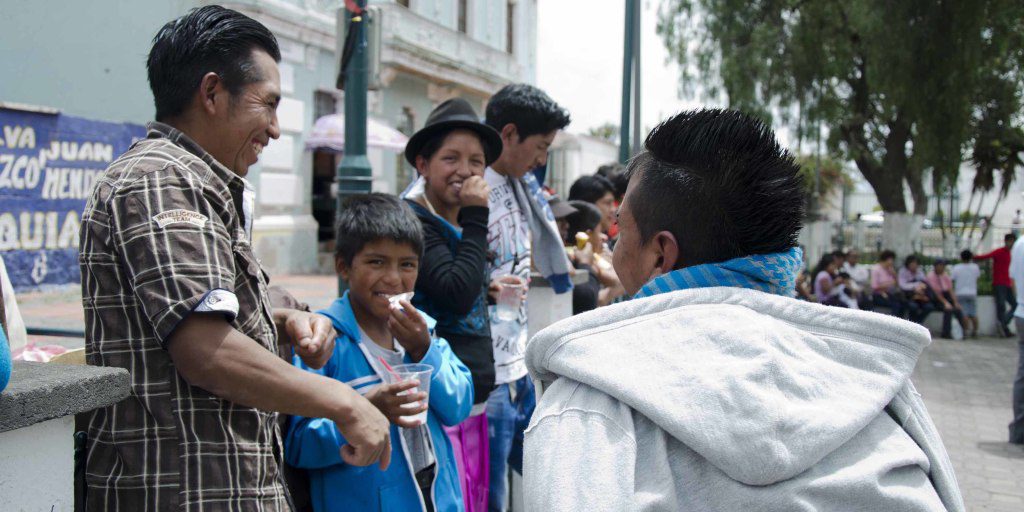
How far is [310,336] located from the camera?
225 cm

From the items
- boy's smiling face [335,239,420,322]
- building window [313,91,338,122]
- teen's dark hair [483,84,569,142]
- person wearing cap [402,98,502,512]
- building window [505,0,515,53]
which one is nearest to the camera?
boy's smiling face [335,239,420,322]

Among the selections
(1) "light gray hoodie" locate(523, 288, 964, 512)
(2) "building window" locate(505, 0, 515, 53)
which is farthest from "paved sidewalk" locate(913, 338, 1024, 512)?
(2) "building window" locate(505, 0, 515, 53)

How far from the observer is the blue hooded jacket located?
2.46 metres

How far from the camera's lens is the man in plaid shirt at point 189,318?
1696 millimetres

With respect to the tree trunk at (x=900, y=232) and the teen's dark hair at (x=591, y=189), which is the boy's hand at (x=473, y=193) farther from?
the tree trunk at (x=900, y=232)

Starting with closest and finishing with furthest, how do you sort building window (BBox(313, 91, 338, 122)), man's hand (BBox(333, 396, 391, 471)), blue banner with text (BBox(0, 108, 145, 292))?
man's hand (BBox(333, 396, 391, 471))
blue banner with text (BBox(0, 108, 145, 292))
building window (BBox(313, 91, 338, 122))

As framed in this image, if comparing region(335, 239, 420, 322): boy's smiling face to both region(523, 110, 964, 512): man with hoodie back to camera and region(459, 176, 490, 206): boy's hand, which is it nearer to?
region(459, 176, 490, 206): boy's hand

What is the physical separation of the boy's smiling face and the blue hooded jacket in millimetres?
61

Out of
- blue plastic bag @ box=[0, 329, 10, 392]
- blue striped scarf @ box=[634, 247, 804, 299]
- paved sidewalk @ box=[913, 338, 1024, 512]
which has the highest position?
blue striped scarf @ box=[634, 247, 804, 299]

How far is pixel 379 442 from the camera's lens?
194 centimetres

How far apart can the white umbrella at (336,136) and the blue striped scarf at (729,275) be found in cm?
1483

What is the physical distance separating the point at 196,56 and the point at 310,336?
749 millimetres

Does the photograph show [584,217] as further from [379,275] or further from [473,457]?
[379,275]

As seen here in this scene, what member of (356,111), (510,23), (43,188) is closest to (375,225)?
(356,111)
